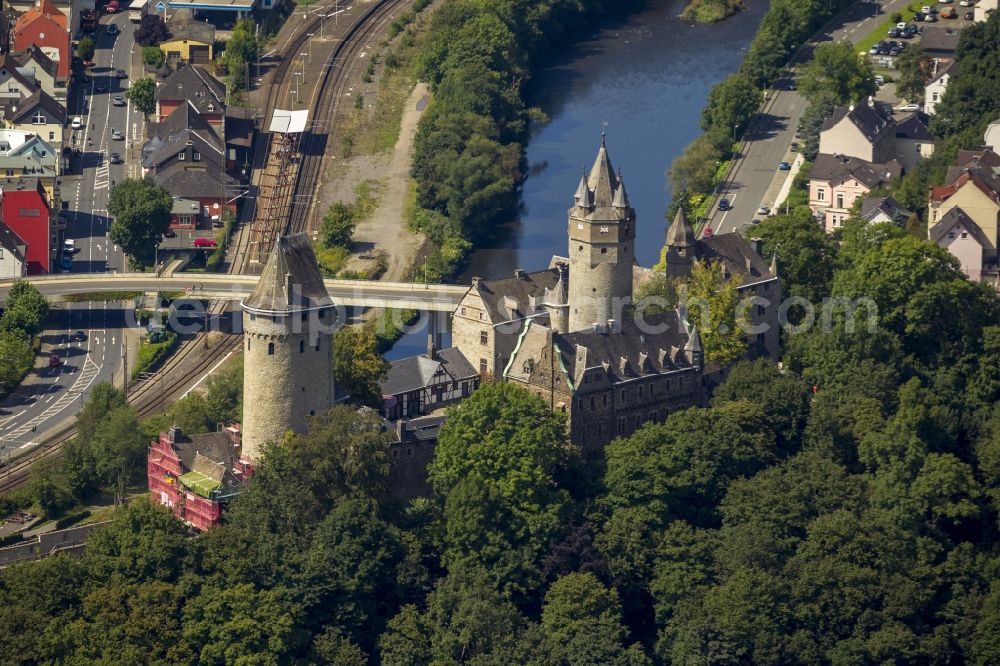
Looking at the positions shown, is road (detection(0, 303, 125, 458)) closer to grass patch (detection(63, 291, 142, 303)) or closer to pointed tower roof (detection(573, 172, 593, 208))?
grass patch (detection(63, 291, 142, 303))

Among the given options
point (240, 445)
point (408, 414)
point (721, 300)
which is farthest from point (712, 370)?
point (240, 445)

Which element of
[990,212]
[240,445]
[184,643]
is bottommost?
[184,643]

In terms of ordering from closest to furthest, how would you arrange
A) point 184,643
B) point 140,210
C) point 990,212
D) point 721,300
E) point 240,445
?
point 184,643, point 240,445, point 721,300, point 990,212, point 140,210

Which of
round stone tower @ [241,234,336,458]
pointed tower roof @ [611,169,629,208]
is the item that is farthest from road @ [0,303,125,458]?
pointed tower roof @ [611,169,629,208]

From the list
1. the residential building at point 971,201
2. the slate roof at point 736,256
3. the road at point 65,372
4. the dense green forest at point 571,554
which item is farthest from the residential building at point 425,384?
the residential building at point 971,201

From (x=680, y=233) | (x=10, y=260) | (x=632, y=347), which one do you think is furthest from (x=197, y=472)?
(x=10, y=260)

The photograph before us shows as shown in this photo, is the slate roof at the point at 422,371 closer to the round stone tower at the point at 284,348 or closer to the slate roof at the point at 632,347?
the slate roof at the point at 632,347

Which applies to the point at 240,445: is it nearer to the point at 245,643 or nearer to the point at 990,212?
the point at 245,643
